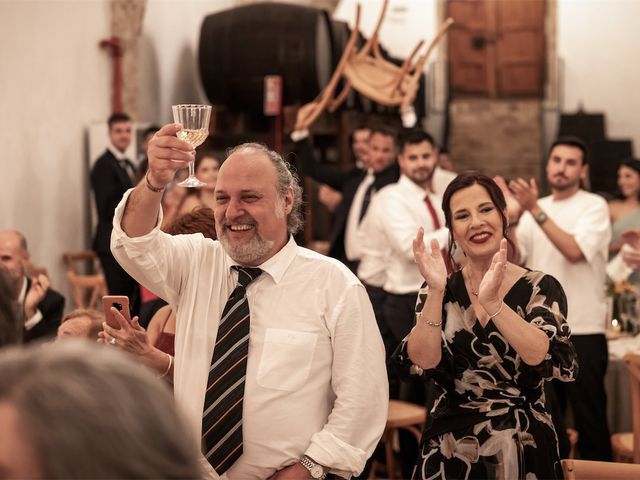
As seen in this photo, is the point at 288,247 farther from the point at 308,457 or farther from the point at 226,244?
the point at 308,457

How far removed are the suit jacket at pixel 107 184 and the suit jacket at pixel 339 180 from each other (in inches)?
50.6

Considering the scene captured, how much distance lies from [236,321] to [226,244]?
0.21m

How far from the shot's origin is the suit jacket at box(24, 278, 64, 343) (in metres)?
4.43

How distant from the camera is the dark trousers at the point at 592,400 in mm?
4719

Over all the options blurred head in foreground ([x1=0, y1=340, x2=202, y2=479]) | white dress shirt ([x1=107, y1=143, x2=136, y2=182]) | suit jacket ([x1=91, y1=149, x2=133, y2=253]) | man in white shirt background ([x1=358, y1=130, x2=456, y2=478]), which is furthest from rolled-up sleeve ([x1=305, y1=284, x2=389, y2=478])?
white dress shirt ([x1=107, y1=143, x2=136, y2=182])

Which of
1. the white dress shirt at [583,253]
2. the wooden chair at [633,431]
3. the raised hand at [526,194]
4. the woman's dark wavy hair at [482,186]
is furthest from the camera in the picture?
the white dress shirt at [583,253]

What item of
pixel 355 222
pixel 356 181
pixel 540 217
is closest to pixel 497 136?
pixel 356 181

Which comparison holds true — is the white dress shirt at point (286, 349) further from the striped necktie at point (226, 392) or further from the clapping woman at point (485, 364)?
the clapping woman at point (485, 364)

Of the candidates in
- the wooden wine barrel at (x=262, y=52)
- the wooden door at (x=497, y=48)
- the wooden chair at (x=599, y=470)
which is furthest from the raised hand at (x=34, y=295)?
the wooden door at (x=497, y=48)

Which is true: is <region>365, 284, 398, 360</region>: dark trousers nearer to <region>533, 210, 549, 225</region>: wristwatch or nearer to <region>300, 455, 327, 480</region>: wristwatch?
<region>533, 210, 549, 225</region>: wristwatch

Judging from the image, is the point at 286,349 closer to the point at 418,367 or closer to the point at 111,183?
the point at 418,367

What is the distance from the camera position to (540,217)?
468cm

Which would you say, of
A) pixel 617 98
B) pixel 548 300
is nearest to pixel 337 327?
pixel 548 300

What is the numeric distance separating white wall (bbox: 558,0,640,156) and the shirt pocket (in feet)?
41.4
